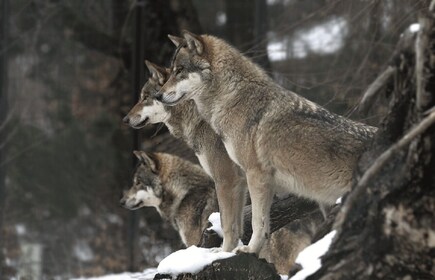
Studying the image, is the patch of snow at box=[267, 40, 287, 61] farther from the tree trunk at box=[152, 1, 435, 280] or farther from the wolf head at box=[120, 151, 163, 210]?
the tree trunk at box=[152, 1, 435, 280]

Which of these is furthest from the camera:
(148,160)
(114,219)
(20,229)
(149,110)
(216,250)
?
(20,229)

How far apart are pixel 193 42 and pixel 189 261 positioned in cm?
152

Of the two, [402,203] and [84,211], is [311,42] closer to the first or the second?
[84,211]

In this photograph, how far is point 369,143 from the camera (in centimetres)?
456

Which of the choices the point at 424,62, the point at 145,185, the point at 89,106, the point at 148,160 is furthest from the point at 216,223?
the point at 89,106

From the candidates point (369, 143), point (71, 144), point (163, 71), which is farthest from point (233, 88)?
point (71, 144)

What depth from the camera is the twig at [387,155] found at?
12.7ft

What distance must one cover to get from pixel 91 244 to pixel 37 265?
1.57 m

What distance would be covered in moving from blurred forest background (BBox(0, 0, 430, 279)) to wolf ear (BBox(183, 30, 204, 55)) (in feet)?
12.4

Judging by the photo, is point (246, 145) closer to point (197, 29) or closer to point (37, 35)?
point (197, 29)

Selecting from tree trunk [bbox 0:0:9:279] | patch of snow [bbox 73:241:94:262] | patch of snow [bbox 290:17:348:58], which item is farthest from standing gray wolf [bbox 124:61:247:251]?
patch of snow [bbox 73:241:94:262]

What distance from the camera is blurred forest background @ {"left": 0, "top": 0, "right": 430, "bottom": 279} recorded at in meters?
10.9

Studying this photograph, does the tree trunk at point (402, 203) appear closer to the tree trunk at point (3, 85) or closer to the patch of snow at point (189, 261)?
the patch of snow at point (189, 261)

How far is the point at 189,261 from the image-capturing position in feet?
19.3
